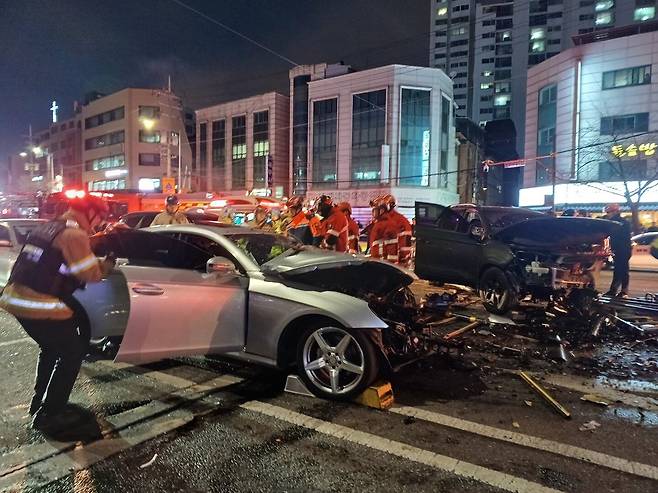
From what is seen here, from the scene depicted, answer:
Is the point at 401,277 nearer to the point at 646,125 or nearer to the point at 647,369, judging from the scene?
the point at 647,369

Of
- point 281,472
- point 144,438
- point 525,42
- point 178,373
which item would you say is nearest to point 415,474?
point 281,472

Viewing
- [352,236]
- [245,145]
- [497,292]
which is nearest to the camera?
[497,292]

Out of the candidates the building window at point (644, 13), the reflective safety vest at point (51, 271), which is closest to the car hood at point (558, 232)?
the reflective safety vest at point (51, 271)

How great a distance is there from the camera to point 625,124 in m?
30.1

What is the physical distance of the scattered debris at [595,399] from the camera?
13.4ft

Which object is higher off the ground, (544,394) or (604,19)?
(604,19)

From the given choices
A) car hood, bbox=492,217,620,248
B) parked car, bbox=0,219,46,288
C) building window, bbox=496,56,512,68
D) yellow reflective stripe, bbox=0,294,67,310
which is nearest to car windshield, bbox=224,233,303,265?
yellow reflective stripe, bbox=0,294,67,310

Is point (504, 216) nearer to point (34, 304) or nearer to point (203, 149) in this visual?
point (34, 304)

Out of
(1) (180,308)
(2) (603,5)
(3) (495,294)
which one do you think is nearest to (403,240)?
(3) (495,294)

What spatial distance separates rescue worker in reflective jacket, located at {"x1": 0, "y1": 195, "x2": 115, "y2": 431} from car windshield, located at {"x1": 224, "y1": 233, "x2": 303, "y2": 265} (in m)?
1.37

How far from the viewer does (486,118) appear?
3588 inches

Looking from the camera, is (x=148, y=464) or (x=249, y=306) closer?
(x=148, y=464)

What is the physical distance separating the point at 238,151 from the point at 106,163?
23310 millimetres

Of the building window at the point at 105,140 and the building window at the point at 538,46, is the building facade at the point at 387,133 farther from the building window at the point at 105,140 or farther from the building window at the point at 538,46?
the building window at the point at 538,46
